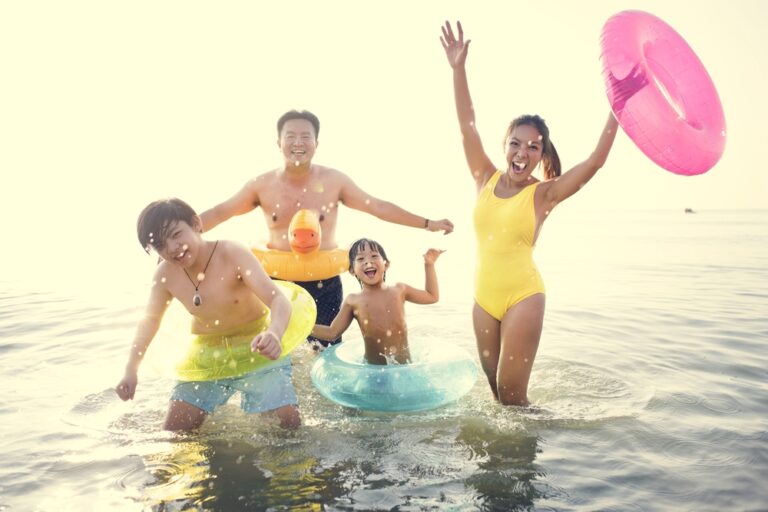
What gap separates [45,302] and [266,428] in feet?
24.0

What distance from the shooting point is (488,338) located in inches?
167

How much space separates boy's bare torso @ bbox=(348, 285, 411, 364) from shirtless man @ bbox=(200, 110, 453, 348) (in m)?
0.79

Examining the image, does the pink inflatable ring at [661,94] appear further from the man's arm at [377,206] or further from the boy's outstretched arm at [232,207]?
the boy's outstretched arm at [232,207]

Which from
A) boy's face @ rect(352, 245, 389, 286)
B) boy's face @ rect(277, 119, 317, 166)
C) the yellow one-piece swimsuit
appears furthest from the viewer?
boy's face @ rect(277, 119, 317, 166)

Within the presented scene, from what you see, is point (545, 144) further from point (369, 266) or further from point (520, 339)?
point (369, 266)

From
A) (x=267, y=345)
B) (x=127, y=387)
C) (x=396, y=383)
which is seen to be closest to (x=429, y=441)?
(x=396, y=383)

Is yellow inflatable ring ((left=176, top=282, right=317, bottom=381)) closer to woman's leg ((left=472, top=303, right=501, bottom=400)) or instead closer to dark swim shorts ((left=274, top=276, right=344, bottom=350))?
woman's leg ((left=472, top=303, right=501, bottom=400))

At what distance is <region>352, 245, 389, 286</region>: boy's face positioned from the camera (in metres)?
4.90

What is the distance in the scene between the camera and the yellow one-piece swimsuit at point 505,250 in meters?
4.00

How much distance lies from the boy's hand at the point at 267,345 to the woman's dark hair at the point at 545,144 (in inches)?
85.0

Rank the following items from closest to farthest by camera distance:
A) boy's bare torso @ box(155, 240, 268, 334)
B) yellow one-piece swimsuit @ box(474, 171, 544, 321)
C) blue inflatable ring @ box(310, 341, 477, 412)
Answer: boy's bare torso @ box(155, 240, 268, 334)
yellow one-piece swimsuit @ box(474, 171, 544, 321)
blue inflatable ring @ box(310, 341, 477, 412)

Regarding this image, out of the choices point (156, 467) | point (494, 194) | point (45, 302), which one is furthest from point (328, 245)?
point (45, 302)

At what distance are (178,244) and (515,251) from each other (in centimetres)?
227

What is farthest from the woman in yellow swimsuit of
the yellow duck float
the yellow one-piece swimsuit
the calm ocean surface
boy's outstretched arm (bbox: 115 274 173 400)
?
boy's outstretched arm (bbox: 115 274 173 400)
